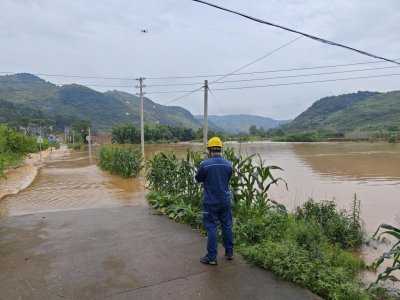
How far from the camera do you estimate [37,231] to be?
637 centimetres

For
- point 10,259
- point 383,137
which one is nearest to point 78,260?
point 10,259

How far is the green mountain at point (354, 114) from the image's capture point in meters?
103

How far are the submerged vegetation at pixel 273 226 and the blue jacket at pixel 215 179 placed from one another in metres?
0.90

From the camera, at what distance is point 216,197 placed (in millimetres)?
4598

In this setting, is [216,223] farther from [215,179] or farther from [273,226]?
[273,226]

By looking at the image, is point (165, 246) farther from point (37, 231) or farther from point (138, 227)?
point (37, 231)

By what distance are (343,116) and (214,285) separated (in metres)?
127

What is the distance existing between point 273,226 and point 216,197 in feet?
5.18

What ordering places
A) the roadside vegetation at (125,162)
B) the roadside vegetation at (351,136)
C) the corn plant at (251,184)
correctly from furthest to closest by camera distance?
1. the roadside vegetation at (351,136)
2. the roadside vegetation at (125,162)
3. the corn plant at (251,184)

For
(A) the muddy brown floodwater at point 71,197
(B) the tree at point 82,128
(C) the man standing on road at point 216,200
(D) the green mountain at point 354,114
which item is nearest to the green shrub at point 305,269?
(C) the man standing on road at point 216,200

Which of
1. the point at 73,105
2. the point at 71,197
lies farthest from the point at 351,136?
the point at 73,105

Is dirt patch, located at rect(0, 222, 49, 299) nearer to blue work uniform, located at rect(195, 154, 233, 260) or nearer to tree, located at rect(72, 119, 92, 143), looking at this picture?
blue work uniform, located at rect(195, 154, 233, 260)

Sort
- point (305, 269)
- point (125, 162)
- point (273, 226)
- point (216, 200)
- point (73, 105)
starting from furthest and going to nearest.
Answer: point (73, 105) < point (125, 162) < point (273, 226) < point (216, 200) < point (305, 269)

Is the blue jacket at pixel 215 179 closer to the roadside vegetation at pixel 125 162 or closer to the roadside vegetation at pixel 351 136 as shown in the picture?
the roadside vegetation at pixel 125 162
